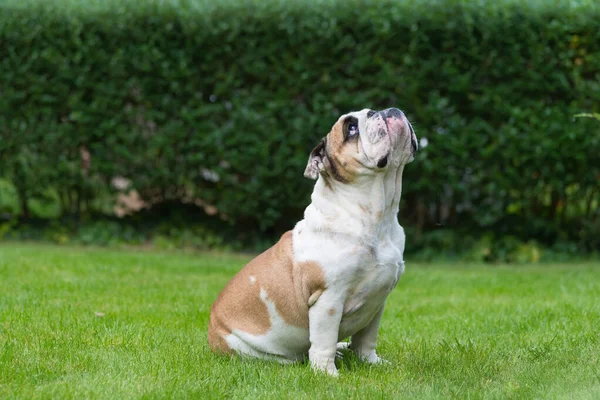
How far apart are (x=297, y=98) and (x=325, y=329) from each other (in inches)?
216

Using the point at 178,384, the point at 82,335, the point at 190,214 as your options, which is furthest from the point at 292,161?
the point at 178,384

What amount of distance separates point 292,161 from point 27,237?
3.73 m

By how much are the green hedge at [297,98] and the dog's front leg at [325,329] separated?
16.4 ft

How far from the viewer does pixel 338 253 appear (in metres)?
3.77

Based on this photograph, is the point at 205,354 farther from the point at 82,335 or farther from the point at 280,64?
Answer: the point at 280,64

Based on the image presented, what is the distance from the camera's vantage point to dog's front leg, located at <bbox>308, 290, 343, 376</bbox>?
12.4 ft

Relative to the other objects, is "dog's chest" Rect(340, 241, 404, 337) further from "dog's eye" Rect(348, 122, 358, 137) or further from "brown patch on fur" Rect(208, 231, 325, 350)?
"dog's eye" Rect(348, 122, 358, 137)

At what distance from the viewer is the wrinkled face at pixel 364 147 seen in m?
→ 3.73

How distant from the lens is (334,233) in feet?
12.5

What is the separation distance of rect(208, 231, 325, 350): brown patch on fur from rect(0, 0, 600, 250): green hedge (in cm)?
466

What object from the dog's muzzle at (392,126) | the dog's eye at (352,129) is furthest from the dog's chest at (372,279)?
the dog's eye at (352,129)

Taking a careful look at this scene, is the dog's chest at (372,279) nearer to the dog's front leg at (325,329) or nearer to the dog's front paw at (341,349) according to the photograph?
the dog's front leg at (325,329)

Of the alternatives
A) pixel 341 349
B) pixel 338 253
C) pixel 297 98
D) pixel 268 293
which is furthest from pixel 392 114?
pixel 297 98

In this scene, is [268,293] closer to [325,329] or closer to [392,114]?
[325,329]
